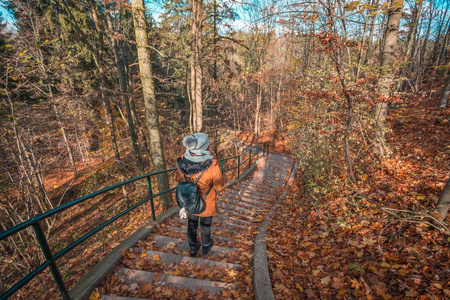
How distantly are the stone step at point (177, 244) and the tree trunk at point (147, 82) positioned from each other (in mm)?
3351

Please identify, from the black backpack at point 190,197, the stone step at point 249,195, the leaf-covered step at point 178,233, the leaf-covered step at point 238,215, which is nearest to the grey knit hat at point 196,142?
the black backpack at point 190,197

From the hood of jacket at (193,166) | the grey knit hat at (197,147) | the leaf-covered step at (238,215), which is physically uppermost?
the grey knit hat at (197,147)

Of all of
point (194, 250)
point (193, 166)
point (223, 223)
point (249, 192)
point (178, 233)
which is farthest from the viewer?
point (249, 192)

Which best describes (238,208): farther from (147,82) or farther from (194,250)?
(147,82)

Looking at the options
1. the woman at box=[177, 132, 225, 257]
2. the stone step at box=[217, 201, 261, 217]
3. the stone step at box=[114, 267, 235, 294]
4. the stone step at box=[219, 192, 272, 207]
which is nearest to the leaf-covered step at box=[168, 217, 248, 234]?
the stone step at box=[217, 201, 261, 217]

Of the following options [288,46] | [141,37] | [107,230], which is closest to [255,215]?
[141,37]

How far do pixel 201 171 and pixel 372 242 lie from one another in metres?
3.11

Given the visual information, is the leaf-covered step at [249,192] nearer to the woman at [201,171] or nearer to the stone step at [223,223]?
the stone step at [223,223]

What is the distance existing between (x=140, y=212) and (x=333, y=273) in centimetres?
972

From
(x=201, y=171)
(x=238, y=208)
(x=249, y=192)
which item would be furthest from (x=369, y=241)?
(x=249, y=192)

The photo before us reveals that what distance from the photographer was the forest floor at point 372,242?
2.60 meters

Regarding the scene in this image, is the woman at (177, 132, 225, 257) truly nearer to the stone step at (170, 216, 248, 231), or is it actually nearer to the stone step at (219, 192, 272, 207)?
the stone step at (170, 216, 248, 231)

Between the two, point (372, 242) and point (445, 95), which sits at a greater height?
point (445, 95)

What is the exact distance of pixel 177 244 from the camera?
3539 mm
